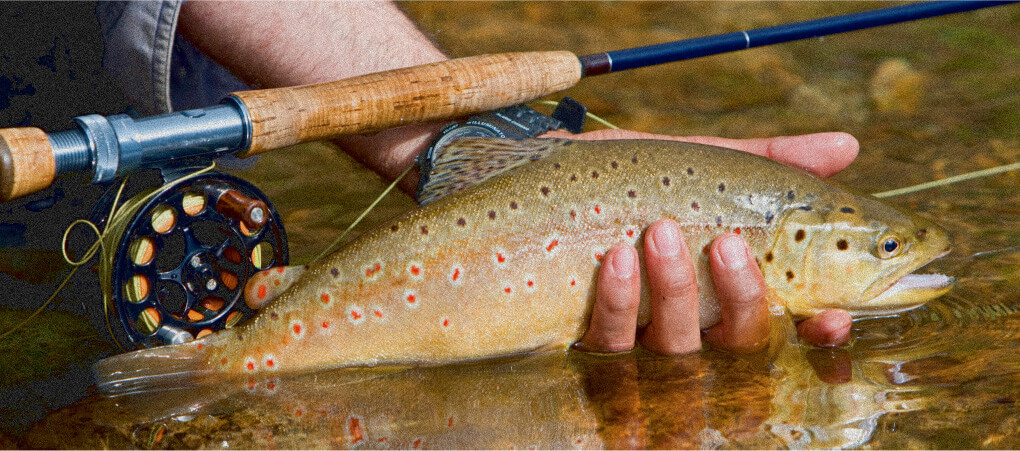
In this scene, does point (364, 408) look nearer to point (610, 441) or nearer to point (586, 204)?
point (610, 441)

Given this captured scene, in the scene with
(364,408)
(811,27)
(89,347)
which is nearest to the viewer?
(364,408)

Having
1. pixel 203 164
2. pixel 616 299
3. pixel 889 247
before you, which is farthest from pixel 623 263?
pixel 203 164

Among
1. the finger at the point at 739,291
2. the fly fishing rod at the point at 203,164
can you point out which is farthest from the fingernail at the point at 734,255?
the fly fishing rod at the point at 203,164

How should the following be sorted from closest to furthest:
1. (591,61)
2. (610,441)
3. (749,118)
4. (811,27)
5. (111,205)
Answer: (610,441)
(111,205)
(591,61)
(811,27)
(749,118)

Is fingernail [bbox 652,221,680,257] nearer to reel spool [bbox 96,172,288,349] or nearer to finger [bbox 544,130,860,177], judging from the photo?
finger [bbox 544,130,860,177]

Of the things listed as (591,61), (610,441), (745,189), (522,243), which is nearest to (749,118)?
(591,61)

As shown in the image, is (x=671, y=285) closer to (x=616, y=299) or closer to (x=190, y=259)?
(x=616, y=299)
